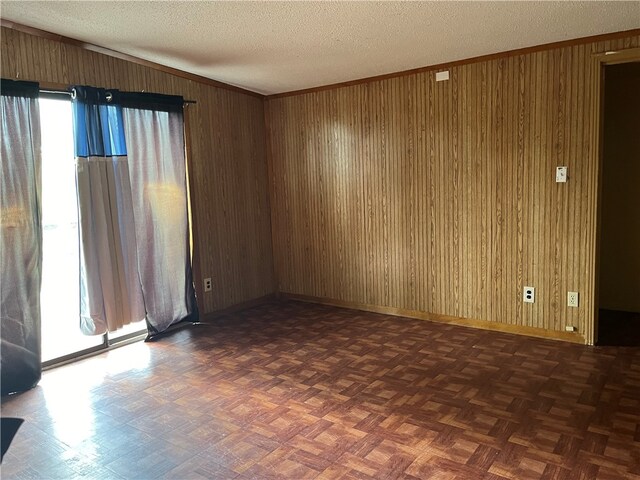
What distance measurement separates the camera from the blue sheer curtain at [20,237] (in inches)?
122

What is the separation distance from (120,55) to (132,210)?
3.90ft

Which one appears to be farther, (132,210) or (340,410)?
(132,210)

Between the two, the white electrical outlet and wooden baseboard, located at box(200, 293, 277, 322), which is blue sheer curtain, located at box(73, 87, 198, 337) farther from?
the white electrical outlet

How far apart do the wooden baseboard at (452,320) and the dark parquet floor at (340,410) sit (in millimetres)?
79

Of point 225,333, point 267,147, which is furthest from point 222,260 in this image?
point 267,147

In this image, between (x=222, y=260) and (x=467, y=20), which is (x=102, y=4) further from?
(x=222, y=260)

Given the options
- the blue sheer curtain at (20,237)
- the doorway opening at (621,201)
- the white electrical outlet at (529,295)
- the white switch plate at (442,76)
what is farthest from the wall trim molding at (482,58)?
the blue sheer curtain at (20,237)

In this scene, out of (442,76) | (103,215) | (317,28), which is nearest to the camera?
(317,28)

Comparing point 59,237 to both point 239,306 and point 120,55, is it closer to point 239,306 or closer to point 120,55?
point 120,55

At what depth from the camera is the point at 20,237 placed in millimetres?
3168

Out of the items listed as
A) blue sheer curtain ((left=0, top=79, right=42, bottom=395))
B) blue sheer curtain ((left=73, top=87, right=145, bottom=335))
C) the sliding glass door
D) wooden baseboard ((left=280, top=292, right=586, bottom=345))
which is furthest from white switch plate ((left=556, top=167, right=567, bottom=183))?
blue sheer curtain ((left=0, top=79, right=42, bottom=395))

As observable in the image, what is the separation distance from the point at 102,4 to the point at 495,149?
2857 millimetres

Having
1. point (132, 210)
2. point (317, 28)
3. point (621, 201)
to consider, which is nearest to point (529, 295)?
point (621, 201)

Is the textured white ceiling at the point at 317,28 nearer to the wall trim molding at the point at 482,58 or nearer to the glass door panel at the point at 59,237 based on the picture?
the wall trim molding at the point at 482,58
